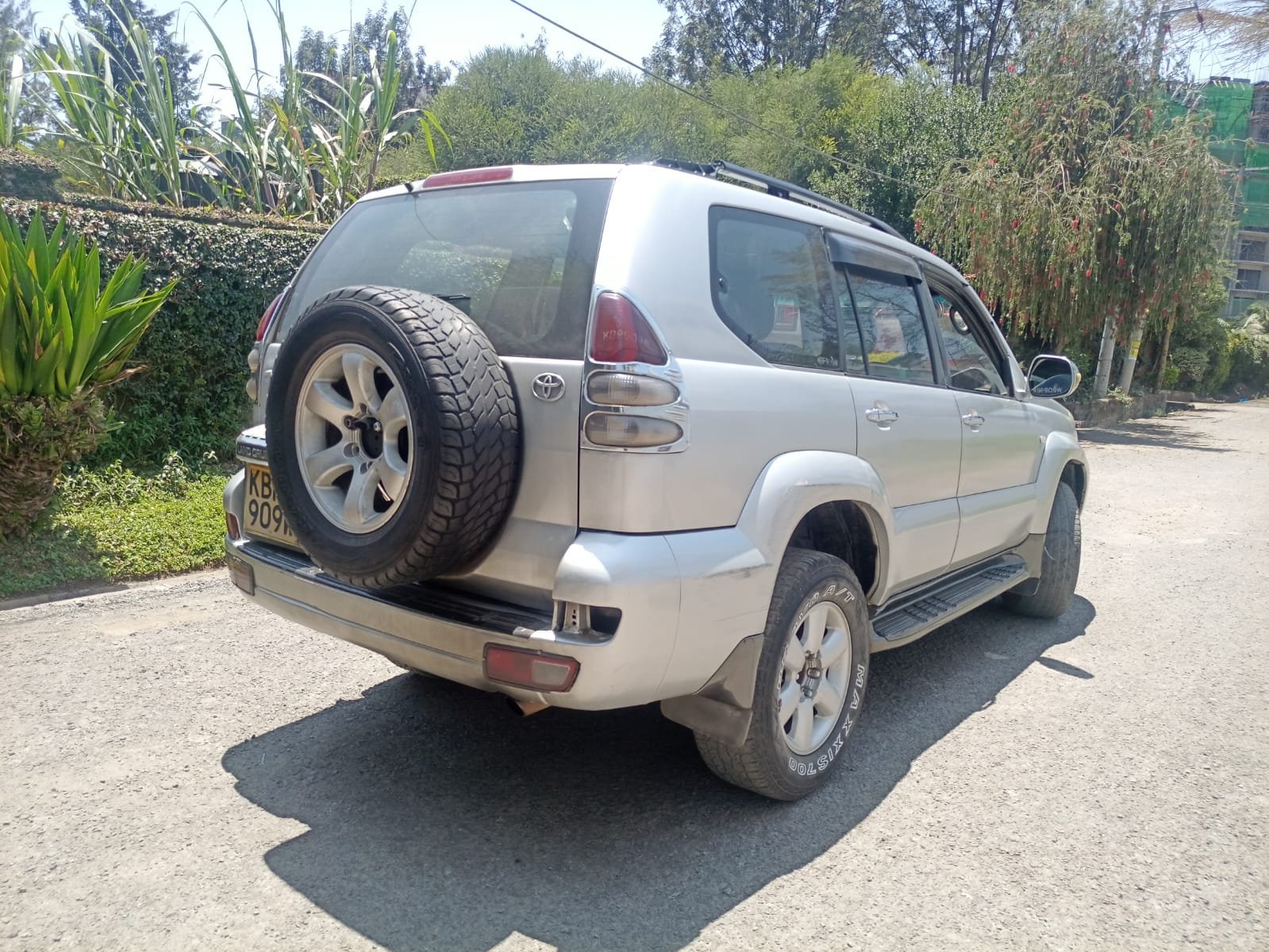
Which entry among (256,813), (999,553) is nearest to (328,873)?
(256,813)

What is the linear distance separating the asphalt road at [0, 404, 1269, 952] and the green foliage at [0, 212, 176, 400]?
127 cm

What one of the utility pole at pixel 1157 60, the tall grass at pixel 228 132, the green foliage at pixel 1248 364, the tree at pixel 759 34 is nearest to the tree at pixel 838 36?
the tree at pixel 759 34

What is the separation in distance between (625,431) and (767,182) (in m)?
1.45

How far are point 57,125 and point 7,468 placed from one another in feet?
18.6

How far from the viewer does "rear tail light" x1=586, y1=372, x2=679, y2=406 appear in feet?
8.54

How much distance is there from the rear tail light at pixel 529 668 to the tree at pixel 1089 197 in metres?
15.5

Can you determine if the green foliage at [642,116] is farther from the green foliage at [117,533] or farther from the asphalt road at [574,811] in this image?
the asphalt road at [574,811]

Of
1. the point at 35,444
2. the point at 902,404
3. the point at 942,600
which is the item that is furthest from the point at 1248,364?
the point at 35,444

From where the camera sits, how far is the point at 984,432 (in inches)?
175

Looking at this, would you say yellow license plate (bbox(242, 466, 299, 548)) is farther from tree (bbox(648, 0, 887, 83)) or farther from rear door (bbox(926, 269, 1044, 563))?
tree (bbox(648, 0, 887, 83))

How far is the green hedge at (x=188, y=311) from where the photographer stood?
23.1 ft

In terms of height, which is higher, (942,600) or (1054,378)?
(1054,378)

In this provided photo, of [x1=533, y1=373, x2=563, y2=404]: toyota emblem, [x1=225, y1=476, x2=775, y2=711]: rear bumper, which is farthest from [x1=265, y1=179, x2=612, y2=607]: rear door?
[x1=225, y1=476, x2=775, y2=711]: rear bumper

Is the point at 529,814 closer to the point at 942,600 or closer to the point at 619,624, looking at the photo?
the point at 619,624
